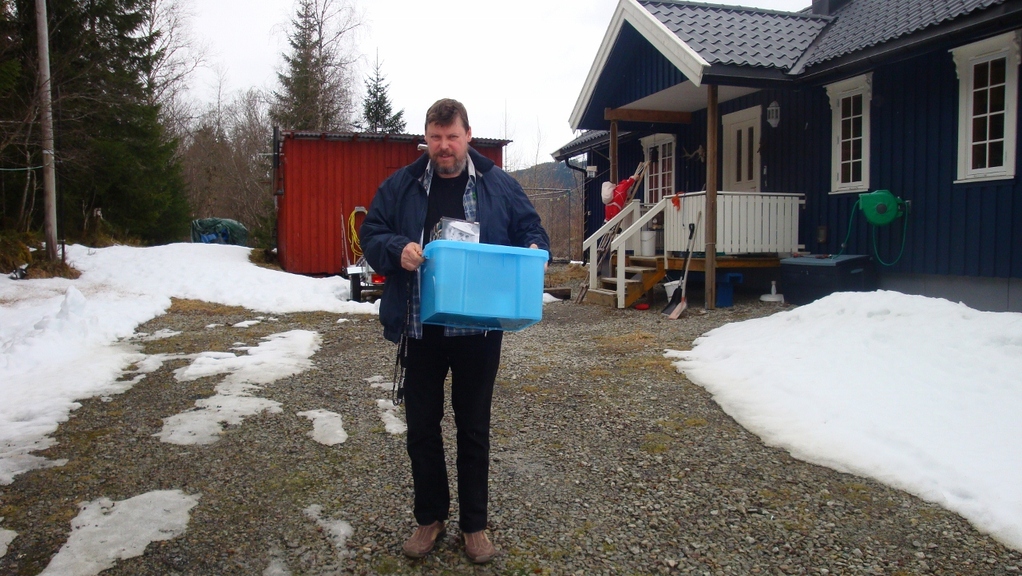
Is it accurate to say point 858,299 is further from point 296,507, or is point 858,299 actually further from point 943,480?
point 296,507

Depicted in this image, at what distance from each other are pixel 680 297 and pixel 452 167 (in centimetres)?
742

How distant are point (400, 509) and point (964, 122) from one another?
7639 mm

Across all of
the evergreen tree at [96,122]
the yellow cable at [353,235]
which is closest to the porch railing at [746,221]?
the yellow cable at [353,235]

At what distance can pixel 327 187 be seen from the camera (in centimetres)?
1527

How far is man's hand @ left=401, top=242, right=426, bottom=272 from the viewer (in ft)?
8.21

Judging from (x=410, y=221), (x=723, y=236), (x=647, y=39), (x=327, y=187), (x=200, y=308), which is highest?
(x=647, y=39)

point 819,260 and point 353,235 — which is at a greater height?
point 353,235

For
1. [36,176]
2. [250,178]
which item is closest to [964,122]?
[36,176]

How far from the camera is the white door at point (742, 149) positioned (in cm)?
1145

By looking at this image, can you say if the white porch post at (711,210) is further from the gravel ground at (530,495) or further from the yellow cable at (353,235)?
the yellow cable at (353,235)

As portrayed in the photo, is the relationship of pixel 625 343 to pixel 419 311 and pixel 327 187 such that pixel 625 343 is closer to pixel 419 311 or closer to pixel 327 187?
pixel 419 311

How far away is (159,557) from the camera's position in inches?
104

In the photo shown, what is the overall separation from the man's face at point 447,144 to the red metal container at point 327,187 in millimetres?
12629

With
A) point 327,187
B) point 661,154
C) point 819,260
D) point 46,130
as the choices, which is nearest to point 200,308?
point 46,130
